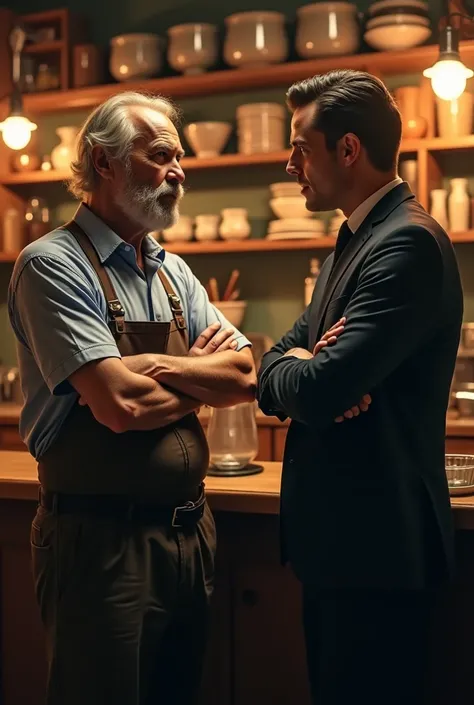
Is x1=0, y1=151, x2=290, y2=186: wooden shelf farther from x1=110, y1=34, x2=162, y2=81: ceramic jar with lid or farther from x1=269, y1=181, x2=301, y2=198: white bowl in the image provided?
x1=110, y1=34, x2=162, y2=81: ceramic jar with lid

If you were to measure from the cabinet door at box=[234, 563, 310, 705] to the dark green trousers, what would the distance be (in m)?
0.26

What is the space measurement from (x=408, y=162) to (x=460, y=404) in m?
1.10

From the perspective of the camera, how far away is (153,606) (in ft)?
6.19

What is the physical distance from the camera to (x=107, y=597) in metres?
1.85

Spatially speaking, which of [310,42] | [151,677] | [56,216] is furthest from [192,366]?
[56,216]

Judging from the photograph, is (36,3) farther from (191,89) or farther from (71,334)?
(71,334)

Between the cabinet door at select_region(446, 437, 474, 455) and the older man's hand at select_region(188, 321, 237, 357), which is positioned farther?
the cabinet door at select_region(446, 437, 474, 455)

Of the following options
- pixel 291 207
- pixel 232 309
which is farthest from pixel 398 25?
pixel 232 309

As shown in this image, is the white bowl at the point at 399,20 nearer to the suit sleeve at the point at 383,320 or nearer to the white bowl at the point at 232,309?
the white bowl at the point at 232,309

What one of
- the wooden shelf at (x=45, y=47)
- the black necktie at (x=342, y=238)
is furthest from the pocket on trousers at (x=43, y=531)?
the wooden shelf at (x=45, y=47)

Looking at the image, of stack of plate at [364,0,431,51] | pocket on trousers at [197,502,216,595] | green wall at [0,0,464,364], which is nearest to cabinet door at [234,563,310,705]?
pocket on trousers at [197,502,216,595]

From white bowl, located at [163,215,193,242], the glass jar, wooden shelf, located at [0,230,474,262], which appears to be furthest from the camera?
the glass jar

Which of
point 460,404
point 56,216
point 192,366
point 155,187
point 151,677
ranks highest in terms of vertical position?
point 56,216

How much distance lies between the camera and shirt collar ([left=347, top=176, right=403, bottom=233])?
181 centimetres
